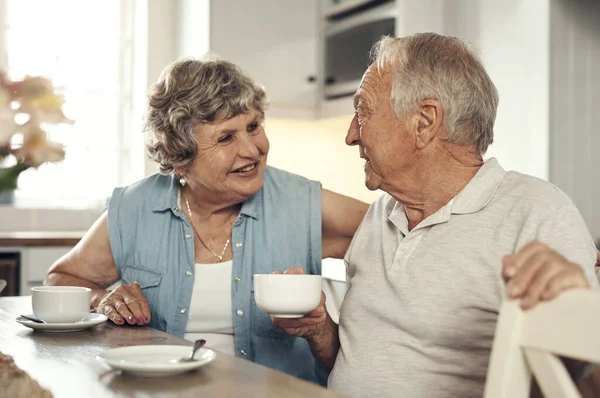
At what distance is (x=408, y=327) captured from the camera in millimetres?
1340

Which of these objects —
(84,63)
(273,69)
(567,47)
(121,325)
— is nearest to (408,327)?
(121,325)

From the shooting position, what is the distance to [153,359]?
1.09 meters

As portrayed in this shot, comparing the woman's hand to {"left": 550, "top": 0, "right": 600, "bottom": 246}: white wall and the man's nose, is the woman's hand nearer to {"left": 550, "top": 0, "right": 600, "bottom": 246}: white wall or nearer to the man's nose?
the man's nose

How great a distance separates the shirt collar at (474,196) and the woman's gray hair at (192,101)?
2.25ft

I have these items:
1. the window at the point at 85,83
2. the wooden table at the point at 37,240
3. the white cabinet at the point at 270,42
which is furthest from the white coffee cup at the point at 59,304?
the window at the point at 85,83

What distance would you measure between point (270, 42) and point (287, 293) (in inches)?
110

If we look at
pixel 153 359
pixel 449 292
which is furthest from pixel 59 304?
pixel 449 292

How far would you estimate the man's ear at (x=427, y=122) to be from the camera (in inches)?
54.2

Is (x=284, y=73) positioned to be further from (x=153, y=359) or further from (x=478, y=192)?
(x=153, y=359)

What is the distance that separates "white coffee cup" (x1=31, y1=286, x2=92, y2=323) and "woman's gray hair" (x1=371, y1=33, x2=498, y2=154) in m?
0.68

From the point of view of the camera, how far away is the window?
165 inches

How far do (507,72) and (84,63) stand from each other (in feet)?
8.12

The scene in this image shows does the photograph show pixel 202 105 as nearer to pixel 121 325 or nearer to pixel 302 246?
pixel 302 246

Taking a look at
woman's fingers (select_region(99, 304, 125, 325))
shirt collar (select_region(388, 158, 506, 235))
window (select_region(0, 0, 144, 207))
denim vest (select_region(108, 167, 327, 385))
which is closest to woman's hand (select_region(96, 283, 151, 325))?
woman's fingers (select_region(99, 304, 125, 325))
